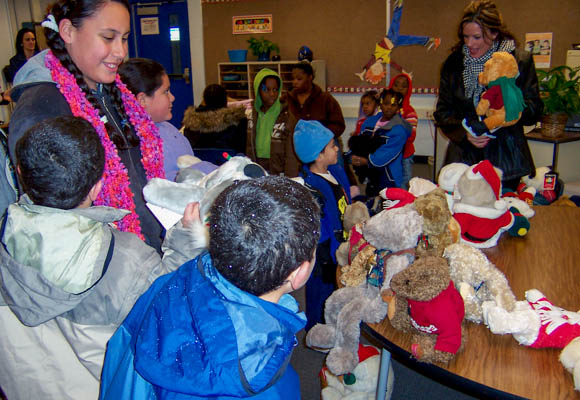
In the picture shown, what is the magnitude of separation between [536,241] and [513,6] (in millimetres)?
4936

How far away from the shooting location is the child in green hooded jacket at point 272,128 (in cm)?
407

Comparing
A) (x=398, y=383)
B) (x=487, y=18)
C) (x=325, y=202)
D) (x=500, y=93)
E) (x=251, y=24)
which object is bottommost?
(x=398, y=383)

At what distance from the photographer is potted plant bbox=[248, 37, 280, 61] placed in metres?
7.22

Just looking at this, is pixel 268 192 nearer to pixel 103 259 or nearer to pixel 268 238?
pixel 268 238

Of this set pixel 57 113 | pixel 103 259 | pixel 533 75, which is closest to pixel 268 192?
pixel 103 259

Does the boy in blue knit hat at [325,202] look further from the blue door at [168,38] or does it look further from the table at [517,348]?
the blue door at [168,38]

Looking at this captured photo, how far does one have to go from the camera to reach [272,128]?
4.25 metres

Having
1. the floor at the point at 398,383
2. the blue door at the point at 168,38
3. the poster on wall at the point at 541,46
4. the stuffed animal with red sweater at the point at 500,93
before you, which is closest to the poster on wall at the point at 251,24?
the blue door at the point at 168,38

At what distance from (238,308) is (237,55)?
7087mm

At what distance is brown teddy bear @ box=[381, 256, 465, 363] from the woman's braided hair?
100 centimetres

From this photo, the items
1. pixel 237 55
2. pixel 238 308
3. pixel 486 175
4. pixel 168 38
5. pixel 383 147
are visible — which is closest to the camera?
pixel 238 308

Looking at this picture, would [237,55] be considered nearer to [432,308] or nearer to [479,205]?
[479,205]

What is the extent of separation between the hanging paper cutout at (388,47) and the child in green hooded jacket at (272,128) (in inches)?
80.9

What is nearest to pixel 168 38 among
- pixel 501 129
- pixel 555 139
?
pixel 555 139
